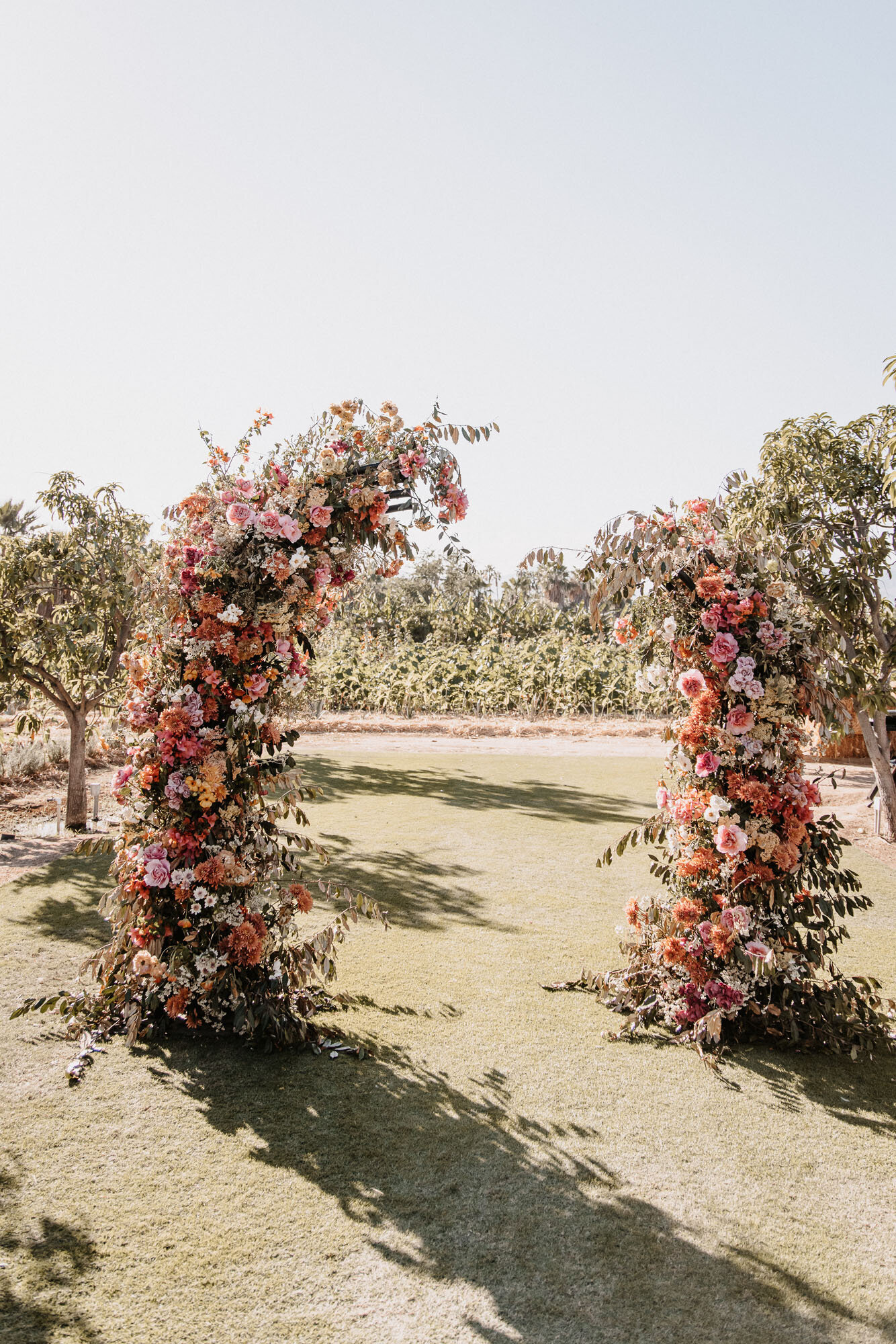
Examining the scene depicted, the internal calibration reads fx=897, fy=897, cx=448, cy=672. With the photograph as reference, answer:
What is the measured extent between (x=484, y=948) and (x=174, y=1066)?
2195 millimetres

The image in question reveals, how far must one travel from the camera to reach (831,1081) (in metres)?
4.01

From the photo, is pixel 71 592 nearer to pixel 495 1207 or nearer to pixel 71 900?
pixel 71 900

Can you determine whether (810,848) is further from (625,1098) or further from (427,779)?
(427,779)

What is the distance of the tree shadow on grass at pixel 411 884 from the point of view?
6273 millimetres

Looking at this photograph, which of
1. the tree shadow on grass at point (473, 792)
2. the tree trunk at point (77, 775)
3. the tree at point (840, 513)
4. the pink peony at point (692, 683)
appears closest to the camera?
the pink peony at point (692, 683)

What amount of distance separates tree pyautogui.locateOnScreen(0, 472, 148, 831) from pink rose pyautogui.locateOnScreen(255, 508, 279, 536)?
403cm

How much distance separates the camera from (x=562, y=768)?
44.5 feet

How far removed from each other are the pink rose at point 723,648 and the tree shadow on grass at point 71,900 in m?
4.08

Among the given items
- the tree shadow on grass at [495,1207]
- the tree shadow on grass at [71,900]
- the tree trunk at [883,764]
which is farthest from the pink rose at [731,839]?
the tree trunk at [883,764]

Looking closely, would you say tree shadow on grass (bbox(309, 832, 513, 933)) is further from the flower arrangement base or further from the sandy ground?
the sandy ground

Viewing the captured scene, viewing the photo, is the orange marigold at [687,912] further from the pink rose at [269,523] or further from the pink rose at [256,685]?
the pink rose at [269,523]

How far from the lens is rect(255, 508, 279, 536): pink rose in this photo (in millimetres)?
4004

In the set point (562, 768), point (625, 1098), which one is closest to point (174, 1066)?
point (625, 1098)

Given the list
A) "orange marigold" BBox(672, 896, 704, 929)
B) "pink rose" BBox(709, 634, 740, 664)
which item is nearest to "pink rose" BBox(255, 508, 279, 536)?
"pink rose" BBox(709, 634, 740, 664)
